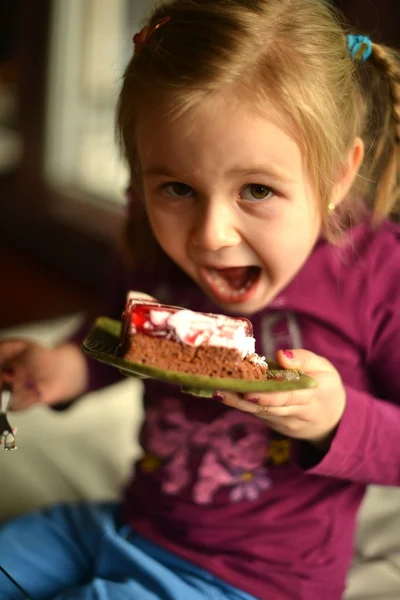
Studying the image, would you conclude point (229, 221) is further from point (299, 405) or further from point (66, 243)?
point (66, 243)

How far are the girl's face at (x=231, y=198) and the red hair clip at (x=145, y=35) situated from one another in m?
0.07

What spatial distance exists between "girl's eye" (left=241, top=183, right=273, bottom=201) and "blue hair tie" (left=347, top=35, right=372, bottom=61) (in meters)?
0.13

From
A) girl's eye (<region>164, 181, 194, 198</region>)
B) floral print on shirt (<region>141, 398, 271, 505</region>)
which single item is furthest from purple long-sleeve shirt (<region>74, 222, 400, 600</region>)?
girl's eye (<region>164, 181, 194, 198</region>)

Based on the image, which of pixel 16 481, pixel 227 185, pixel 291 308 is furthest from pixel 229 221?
pixel 16 481

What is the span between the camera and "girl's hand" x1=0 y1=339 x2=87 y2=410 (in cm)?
68

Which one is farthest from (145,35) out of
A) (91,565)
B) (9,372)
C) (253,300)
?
→ (91,565)

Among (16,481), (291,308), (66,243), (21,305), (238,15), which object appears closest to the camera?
(238,15)

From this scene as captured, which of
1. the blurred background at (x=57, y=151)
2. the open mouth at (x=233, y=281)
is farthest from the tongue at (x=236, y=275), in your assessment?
the blurred background at (x=57, y=151)

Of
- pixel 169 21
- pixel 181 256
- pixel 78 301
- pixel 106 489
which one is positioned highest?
pixel 169 21

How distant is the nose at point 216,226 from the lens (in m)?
0.51

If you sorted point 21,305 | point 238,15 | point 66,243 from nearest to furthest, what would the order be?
point 238,15 < point 21,305 < point 66,243

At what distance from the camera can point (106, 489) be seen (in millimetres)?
876

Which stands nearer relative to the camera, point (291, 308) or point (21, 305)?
point (291, 308)

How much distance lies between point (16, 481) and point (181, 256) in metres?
0.39
